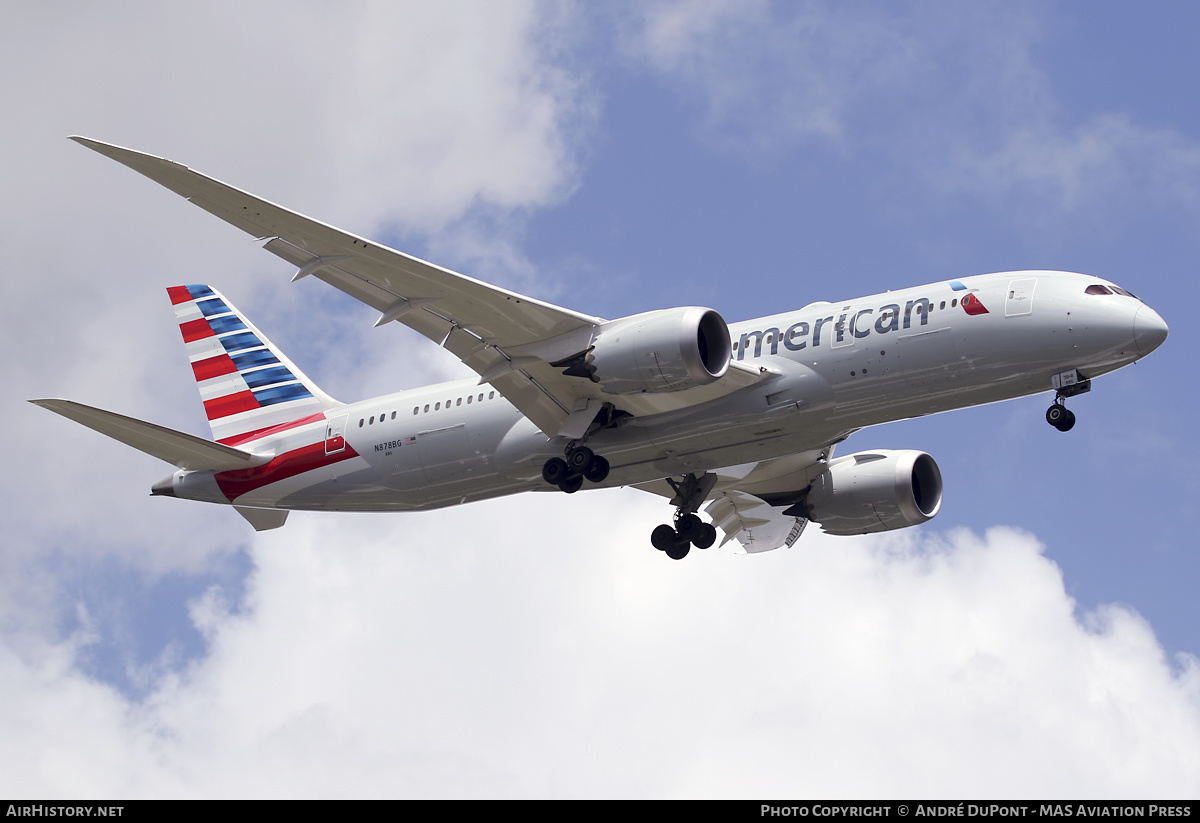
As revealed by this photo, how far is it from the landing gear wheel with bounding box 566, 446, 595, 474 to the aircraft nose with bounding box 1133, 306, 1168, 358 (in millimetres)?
11509

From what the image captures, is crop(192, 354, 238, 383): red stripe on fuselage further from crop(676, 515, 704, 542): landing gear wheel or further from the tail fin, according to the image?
crop(676, 515, 704, 542): landing gear wheel

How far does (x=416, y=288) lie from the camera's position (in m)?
29.0

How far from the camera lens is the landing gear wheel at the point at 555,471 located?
31.0 m

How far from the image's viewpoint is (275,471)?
115 feet

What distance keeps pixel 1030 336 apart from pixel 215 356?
2267cm

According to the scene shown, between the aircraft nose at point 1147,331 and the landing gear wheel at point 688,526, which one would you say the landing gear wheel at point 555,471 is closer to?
the landing gear wheel at point 688,526

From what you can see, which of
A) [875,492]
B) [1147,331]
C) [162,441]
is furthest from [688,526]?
[162,441]

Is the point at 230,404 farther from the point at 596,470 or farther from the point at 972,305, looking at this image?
the point at 972,305

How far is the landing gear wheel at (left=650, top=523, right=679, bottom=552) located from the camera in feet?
116

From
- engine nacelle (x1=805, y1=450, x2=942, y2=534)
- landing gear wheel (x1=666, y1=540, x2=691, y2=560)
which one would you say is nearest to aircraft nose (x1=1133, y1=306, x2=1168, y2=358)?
engine nacelle (x1=805, y1=450, x2=942, y2=534)
